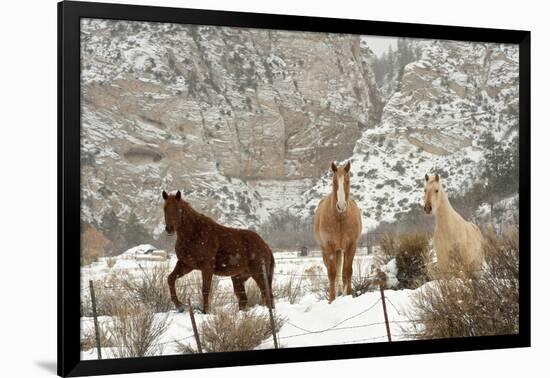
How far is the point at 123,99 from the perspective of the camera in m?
7.85

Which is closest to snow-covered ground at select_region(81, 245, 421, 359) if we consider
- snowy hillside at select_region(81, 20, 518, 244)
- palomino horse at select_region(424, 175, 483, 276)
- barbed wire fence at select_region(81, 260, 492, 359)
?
barbed wire fence at select_region(81, 260, 492, 359)

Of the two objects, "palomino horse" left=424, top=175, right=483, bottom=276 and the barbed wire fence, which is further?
"palomino horse" left=424, top=175, right=483, bottom=276

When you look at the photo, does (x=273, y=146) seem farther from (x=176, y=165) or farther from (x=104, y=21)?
(x=104, y=21)

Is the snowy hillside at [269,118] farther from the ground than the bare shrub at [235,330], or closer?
farther from the ground

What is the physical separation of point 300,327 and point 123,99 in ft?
7.40

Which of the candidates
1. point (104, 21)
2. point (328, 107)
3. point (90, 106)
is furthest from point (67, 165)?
point (328, 107)

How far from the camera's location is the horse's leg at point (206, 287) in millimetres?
8109

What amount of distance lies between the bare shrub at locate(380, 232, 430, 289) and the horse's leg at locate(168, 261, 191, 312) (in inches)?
Answer: 67.3

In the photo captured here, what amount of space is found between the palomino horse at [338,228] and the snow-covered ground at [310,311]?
75mm

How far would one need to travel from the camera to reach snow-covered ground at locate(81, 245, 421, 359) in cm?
790

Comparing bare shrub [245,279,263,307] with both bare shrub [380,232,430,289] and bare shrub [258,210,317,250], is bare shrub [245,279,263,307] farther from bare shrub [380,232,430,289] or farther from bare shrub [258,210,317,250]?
bare shrub [380,232,430,289]

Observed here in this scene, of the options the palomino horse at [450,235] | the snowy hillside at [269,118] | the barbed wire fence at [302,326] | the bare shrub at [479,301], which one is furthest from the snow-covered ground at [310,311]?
the palomino horse at [450,235]

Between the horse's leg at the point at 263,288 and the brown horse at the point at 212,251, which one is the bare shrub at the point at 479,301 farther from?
the brown horse at the point at 212,251

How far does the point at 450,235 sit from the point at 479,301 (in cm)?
63
